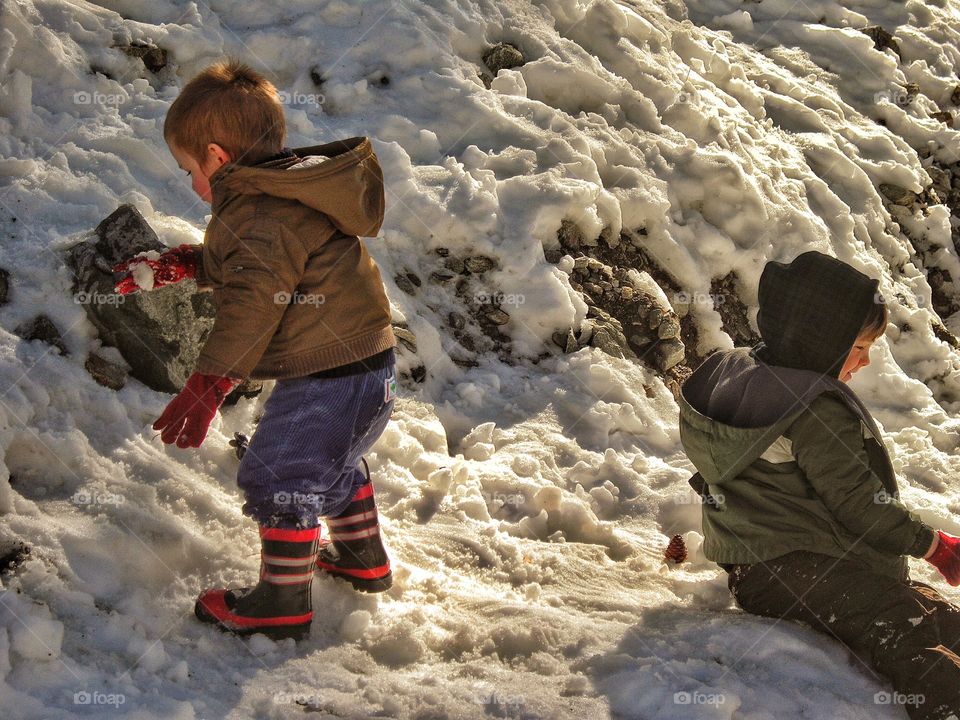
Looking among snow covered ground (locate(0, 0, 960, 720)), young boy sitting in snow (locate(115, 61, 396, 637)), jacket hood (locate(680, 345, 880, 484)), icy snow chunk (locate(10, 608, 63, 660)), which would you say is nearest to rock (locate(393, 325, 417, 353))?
snow covered ground (locate(0, 0, 960, 720))

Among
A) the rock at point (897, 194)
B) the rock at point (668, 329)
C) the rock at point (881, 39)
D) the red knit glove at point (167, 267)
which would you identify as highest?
the red knit glove at point (167, 267)

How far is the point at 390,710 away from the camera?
254cm

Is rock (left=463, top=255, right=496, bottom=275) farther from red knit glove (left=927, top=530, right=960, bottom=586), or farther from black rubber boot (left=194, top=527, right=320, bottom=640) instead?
red knit glove (left=927, top=530, right=960, bottom=586)

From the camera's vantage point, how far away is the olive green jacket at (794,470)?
2.92 metres

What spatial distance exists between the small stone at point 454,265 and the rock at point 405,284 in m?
0.25

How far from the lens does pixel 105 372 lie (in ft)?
10.8

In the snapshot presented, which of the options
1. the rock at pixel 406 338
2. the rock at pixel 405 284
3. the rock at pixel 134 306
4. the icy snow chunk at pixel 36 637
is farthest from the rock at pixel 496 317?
the icy snow chunk at pixel 36 637

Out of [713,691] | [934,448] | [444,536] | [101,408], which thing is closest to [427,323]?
[444,536]

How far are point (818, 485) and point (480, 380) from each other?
1.93 metres

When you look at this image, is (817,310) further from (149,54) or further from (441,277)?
(149,54)

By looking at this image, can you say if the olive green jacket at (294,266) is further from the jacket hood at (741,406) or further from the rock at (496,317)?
the rock at (496,317)

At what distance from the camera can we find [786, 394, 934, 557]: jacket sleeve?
291cm

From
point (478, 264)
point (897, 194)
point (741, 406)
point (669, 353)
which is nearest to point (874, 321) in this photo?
point (741, 406)

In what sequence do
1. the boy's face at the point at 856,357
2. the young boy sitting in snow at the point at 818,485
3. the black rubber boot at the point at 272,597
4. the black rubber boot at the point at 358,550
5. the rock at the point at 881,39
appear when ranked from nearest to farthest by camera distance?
1. the black rubber boot at the point at 272,597
2. the young boy sitting in snow at the point at 818,485
3. the boy's face at the point at 856,357
4. the black rubber boot at the point at 358,550
5. the rock at the point at 881,39
